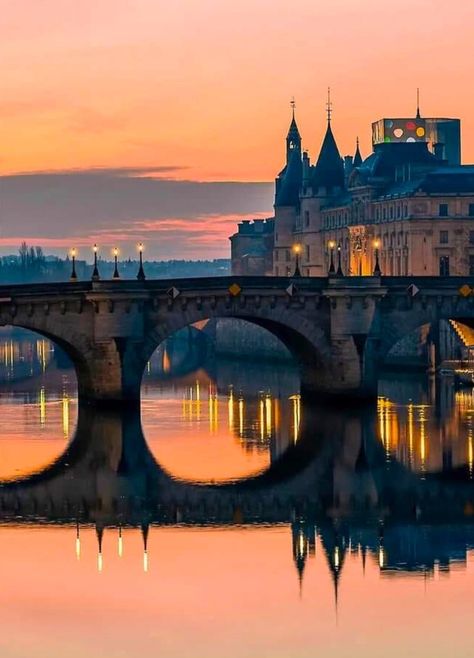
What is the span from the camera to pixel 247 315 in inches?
4882

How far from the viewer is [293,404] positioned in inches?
5059

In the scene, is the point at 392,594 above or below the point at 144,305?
below

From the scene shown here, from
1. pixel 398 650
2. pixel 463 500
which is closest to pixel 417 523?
pixel 463 500

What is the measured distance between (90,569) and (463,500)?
21.8 metres

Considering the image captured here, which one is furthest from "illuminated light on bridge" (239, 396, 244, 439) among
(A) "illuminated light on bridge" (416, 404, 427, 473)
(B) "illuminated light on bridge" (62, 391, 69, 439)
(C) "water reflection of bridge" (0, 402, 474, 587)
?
(A) "illuminated light on bridge" (416, 404, 427, 473)

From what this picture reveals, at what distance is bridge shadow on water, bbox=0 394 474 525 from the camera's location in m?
81.9

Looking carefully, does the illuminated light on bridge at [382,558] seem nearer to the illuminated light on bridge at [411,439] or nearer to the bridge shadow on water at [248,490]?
the bridge shadow on water at [248,490]

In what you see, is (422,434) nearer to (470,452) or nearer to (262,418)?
(470,452)

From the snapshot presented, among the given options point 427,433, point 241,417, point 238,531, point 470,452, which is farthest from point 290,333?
point 238,531

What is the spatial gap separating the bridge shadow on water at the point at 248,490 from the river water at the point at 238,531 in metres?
0.15

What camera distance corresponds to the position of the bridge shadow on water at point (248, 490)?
8194 cm

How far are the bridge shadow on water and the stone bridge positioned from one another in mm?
11428

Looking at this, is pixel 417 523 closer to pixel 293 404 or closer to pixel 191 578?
pixel 191 578

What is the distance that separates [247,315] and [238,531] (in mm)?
46956
